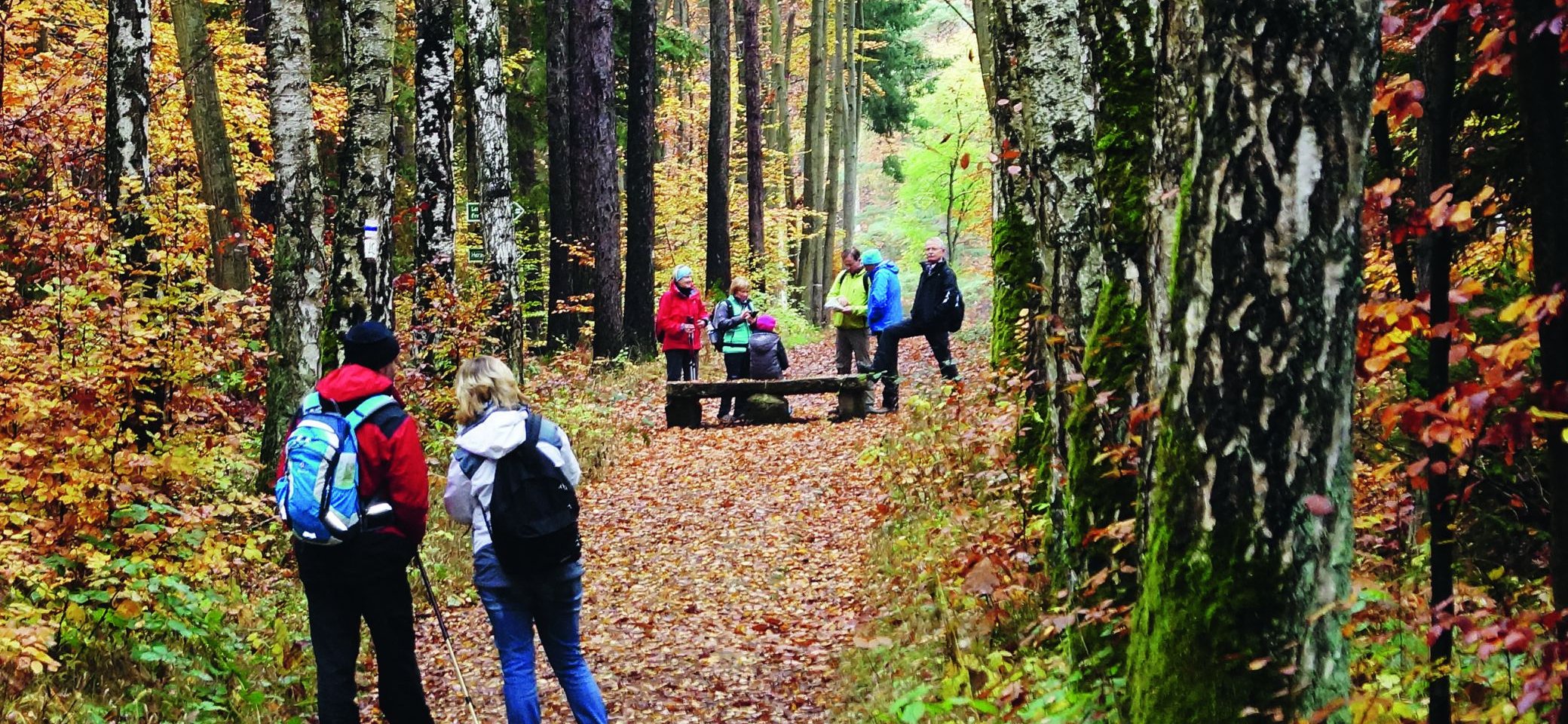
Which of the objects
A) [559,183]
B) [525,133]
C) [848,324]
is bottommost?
[848,324]

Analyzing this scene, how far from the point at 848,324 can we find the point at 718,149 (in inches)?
326

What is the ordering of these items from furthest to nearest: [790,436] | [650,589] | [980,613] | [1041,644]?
[790,436] < [650,589] < [980,613] < [1041,644]

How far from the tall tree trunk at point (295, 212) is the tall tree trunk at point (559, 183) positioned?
10.8 meters

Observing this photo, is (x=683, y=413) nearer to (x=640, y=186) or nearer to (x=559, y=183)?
(x=640, y=186)

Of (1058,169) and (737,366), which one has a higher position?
(1058,169)

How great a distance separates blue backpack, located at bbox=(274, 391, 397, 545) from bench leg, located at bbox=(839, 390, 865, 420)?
32.3 feet

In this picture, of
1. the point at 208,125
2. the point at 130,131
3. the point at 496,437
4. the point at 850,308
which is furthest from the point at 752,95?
the point at 496,437

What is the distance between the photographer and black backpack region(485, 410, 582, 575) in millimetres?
5020

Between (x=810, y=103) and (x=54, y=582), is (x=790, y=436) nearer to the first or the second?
(x=54, y=582)

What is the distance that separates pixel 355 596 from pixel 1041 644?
3098 mm

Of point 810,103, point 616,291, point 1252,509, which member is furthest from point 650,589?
point 810,103

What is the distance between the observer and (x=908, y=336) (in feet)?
45.6

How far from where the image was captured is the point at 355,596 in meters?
5.13

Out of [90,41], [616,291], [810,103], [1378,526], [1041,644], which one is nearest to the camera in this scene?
[1041,644]
